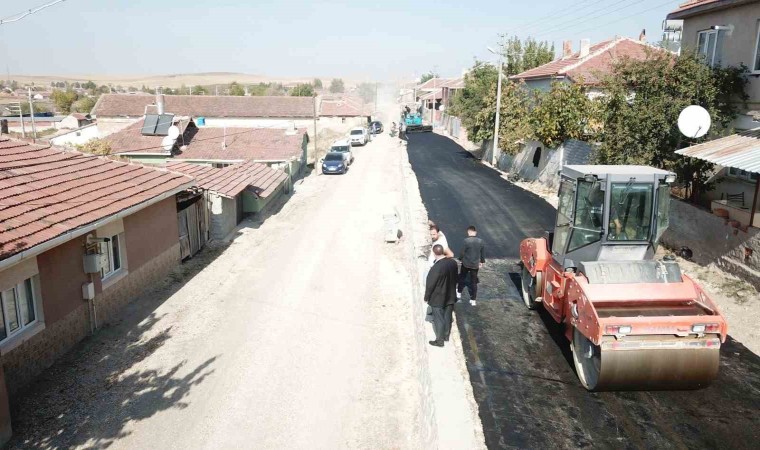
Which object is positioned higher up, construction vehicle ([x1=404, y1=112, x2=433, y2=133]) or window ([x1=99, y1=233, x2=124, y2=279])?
construction vehicle ([x1=404, y1=112, x2=433, y2=133])

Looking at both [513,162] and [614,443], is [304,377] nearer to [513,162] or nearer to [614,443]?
[614,443]

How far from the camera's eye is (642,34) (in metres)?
42.5

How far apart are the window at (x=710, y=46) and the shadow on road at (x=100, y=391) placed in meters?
16.7

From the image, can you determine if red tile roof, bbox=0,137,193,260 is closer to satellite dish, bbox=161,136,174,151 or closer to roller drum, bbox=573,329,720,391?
roller drum, bbox=573,329,720,391

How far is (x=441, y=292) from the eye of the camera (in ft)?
30.7

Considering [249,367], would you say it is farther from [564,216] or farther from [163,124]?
[163,124]

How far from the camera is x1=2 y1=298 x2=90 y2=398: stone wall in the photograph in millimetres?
9008

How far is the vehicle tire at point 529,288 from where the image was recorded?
11000 mm

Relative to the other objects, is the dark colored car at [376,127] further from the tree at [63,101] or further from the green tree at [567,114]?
the tree at [63,101]

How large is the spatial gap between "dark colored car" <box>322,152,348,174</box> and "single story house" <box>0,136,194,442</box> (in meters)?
22.2

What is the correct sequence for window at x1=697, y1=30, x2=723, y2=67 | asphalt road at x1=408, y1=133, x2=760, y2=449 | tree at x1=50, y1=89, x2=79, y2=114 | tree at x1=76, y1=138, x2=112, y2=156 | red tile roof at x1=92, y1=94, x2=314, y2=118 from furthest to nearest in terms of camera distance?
tree at x1=50, y1=89, x2=79, y2=114, red tile roof at x1=92, y1=94, x2=314, y2=118, tree at x1=76, y1=138, x2=112, y2=156, window at x1=697, y1=30, x2=723, y2=67, asphalt road at x1=408, y1=133, x2=760, y2=449

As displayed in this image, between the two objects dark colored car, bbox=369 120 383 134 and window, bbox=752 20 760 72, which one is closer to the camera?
window, bbox=752 20 760 72

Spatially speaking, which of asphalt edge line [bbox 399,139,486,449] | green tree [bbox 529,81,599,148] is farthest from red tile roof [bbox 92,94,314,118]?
green tree [bbox 529,81,599,148]

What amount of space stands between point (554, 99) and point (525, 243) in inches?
590
